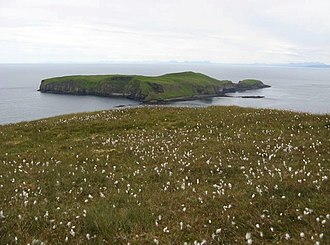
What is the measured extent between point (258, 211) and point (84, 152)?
36.0ft

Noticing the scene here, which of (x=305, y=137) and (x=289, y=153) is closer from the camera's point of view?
(x=289, y=153)

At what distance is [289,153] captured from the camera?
13.6m

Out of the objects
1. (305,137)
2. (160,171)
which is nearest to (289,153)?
(305,137)

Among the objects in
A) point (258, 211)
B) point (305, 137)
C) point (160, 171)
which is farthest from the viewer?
point (305, 137)

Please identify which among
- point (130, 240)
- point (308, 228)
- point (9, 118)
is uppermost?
point (308, 228)

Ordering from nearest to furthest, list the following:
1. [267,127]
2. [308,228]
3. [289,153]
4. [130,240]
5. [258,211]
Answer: [308,228]
[130,240]
[258,211]
[289,153]
[267,127]

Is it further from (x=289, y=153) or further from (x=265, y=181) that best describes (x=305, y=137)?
(x=265, y=181)

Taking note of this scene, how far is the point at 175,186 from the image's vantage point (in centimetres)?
1097

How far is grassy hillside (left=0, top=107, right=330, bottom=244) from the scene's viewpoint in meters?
7.40

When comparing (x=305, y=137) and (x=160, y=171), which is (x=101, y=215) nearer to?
(x=160, y=171)

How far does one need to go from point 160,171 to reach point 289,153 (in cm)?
510

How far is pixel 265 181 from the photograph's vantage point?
10094 millimetres

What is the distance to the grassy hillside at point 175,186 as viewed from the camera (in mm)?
7398

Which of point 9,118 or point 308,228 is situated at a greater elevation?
point 308,228
